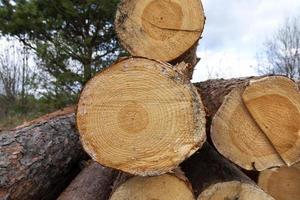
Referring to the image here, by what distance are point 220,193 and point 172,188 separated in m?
0.27

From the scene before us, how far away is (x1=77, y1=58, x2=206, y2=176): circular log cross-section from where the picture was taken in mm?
2225

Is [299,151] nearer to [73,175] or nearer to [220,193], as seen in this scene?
[220,193]

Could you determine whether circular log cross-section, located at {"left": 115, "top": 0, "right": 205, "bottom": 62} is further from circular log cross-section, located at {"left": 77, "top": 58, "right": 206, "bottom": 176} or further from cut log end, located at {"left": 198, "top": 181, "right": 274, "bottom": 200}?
cut log end, located at {"left": 198, "top": 181, "right": 274, "bottom": 200}

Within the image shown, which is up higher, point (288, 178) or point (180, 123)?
point (180, 123)

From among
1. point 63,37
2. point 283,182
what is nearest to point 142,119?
point 283,182

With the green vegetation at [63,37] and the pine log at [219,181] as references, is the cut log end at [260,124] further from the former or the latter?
the green vegetation at [63,37]

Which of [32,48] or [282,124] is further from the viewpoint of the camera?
[32,48]

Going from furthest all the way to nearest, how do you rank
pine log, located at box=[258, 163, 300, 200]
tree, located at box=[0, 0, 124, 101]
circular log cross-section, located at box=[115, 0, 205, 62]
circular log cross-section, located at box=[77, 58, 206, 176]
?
tree, located at box=[0, 0, 124, 101], pine log, located at box=[258, 163, 300, 200], circular log cross-section, located at box=[115, 0, 205, 62], circular log cross-section, located at box=[77, 58, 206, 176]

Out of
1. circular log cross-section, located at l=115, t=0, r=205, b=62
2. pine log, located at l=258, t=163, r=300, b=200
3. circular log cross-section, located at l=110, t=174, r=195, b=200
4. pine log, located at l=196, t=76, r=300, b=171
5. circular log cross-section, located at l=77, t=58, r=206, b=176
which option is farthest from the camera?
pine log, located at l=258, t=163, r=300, b=200

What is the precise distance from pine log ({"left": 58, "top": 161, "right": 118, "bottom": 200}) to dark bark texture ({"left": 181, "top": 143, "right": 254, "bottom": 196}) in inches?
21.6

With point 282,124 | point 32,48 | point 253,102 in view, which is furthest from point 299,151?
point 32,48

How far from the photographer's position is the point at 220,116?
2451mm

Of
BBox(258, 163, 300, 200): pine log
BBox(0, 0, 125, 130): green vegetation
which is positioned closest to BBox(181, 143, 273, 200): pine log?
BBox(258, 163, 300, 200): pine log

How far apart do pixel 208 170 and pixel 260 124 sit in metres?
0.41
